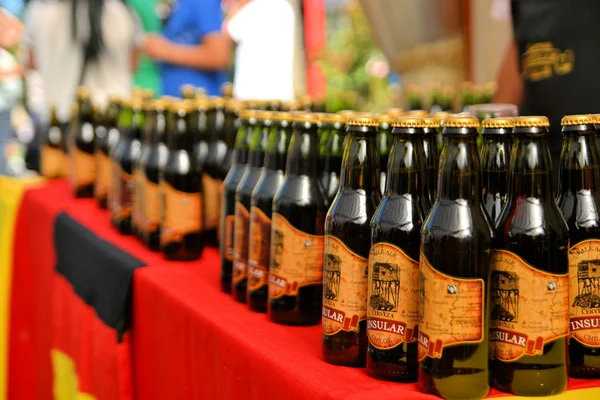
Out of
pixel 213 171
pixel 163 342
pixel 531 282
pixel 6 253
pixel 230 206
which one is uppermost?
pixel 213 171

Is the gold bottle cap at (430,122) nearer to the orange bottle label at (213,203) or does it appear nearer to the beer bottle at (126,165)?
the orange bottle label at (213,203)

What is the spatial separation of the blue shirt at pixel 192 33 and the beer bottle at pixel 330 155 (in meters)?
2.66

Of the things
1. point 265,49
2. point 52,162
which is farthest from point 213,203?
point 265,49

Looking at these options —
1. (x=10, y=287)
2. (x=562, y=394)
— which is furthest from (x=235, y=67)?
(x=562, y=394)

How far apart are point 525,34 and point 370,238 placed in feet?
3.62

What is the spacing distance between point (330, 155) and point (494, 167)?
0.40m

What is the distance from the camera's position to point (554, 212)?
1068 millimetres

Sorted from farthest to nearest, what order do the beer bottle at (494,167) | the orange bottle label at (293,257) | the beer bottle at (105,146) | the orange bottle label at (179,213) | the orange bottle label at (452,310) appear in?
1. the beer bottle at (105,146)
2. the orange bottle label at (179,213)
3. the orange bottle label at (293,257)
4. the beer bottle at (494,167)
5. the orange bottle label at (452,310)

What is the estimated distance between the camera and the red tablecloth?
1159 millimetres

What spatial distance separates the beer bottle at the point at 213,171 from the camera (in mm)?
2061

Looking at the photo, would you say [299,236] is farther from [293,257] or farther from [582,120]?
[582,120]

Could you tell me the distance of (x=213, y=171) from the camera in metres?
2.09

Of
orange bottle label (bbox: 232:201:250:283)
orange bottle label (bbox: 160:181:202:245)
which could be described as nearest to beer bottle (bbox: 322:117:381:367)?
orange bottle label (bbox: 232:201:250:283)

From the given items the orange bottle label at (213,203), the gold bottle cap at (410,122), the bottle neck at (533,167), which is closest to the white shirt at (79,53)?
the orange bottle label at (213,203)
